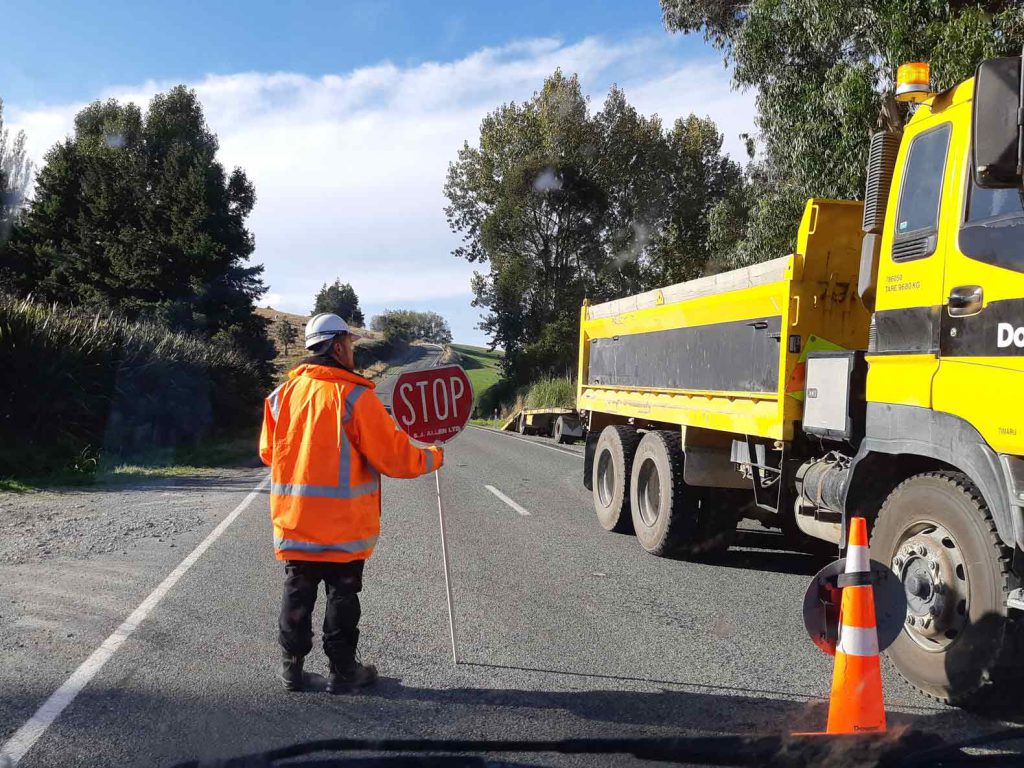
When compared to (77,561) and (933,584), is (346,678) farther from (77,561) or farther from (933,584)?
(77,561)

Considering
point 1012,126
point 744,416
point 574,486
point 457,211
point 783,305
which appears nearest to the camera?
point 1012,126

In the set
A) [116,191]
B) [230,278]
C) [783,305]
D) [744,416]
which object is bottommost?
[744,416]

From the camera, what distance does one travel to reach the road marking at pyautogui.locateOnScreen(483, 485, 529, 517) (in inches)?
439

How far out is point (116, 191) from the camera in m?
45.3

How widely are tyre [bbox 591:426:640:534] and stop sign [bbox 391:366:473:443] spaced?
4249mm

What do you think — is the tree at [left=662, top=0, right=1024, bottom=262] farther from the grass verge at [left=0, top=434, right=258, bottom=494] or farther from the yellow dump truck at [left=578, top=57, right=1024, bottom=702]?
the grass verge at [left=0, top=434, right=258, bottom=494]

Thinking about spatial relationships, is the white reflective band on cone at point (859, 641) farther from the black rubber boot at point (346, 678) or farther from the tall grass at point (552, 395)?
the tall grass at point (552, 395)

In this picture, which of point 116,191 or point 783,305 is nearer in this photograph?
point 783,305

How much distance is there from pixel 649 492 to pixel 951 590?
4.76 metres

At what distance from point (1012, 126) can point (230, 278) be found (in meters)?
42.2

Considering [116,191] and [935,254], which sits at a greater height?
[116,191]

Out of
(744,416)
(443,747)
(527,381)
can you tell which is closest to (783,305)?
(744,416)

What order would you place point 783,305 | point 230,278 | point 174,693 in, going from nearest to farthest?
point 174,693 < point 783,305 < point 230,278

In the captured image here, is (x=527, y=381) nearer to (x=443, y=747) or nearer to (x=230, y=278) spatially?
(x=230, y=278)
